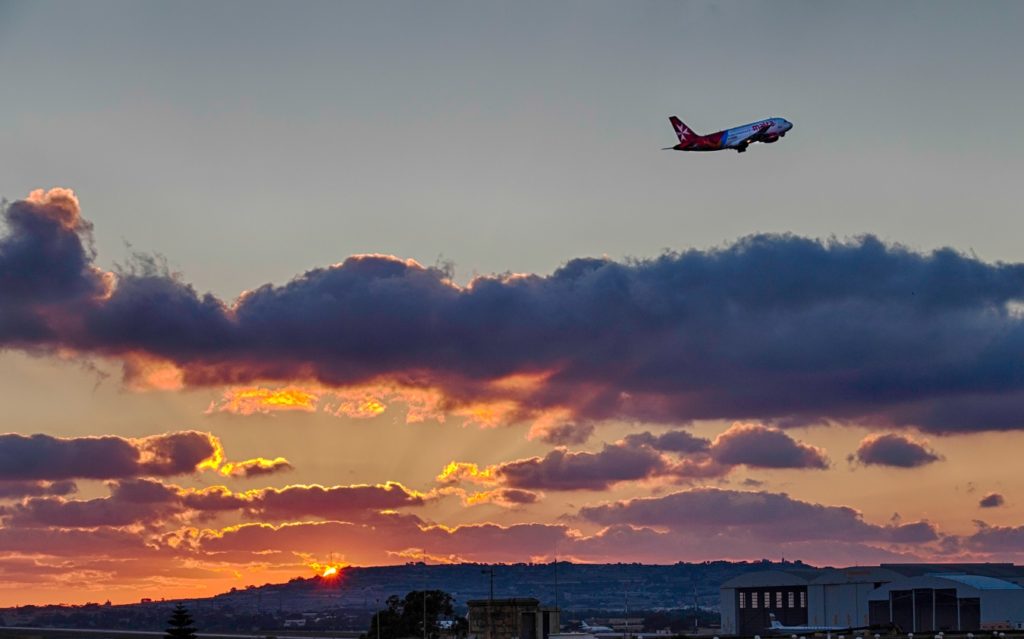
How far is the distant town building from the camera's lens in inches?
3740

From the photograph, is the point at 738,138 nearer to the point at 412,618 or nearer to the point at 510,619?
the point at 412,618

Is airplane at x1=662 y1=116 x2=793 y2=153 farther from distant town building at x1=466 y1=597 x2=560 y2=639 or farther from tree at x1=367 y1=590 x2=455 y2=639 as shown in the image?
distant town building at x1=466 y1=597 x2=560 y2=639

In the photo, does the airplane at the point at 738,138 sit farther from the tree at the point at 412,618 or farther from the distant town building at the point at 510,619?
the distant town building at the point at 510,619

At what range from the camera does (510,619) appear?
312 ft

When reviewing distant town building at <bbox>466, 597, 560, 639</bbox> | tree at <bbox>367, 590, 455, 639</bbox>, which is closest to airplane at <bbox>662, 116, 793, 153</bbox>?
tree at <bbox>367, 590, 455, 639</bbox>

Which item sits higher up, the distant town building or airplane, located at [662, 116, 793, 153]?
airplane, located at [662, 116, 793, 153]

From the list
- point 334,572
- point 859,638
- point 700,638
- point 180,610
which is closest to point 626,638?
point 700,638

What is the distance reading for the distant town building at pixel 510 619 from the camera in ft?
312

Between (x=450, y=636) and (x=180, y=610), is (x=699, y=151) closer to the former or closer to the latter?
(x=450, y=636)

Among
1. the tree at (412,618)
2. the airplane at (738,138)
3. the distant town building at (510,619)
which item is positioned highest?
the airplane at (738,138)

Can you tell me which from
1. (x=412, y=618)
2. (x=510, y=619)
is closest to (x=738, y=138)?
(x=412, y=618)

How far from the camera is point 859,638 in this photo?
12488 centimetres

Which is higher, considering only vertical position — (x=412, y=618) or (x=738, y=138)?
(x=738, y=138)

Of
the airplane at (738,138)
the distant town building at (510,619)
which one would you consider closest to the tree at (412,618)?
the airplane at (738,138)
